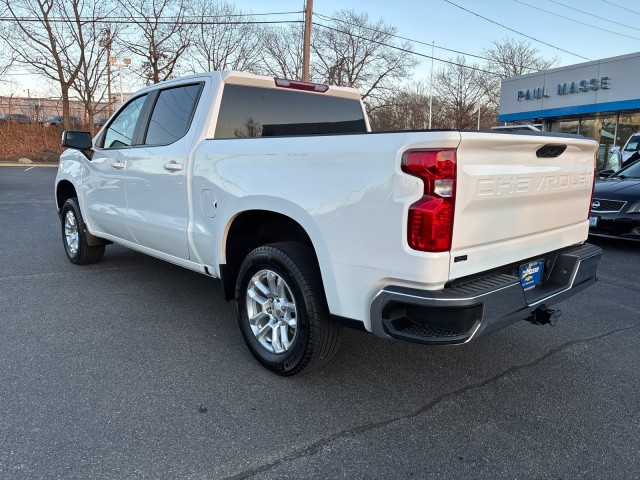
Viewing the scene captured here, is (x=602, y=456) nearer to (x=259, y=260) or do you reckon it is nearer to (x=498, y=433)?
(x=498, y=433)

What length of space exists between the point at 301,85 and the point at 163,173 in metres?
1.39

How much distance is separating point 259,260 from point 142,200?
5.76ft

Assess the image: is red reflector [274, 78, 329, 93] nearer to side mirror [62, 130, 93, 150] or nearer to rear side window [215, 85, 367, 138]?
rear side window [215, 85, 367, 138]

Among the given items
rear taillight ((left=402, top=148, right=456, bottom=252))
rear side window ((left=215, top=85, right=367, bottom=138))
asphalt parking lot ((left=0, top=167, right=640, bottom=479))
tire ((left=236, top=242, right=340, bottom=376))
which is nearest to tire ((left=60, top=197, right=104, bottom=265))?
asphalt parking lot ((left=0, top=167, right=640, bottom=479))

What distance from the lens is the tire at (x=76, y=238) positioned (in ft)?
18.8

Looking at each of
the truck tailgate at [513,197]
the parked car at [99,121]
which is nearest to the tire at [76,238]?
the truck tailgate at [513,197]

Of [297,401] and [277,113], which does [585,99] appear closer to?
[277,113]

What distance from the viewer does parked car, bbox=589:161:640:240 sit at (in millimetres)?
7027

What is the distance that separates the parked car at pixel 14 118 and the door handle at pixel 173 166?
37654 mm

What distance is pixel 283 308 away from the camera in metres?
3.17

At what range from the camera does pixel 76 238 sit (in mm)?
5914

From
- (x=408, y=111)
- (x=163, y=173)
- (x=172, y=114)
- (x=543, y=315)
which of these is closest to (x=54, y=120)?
(x=408, y=111)

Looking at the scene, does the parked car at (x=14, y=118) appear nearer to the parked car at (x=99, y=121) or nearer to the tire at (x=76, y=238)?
the parked car at (x=99, y=121)

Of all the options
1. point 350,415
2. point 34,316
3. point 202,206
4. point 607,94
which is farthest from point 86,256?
point 607,94
